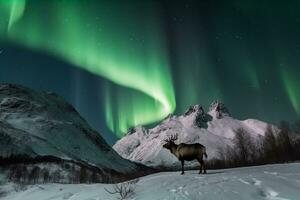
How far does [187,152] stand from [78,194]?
25.0 ft

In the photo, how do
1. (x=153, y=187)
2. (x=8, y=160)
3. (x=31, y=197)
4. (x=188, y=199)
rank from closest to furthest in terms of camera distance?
(x=188, y=199) < (x=153, y=187) < (x=31, y=197) < (x=8, y=160)

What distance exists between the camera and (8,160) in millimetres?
190750

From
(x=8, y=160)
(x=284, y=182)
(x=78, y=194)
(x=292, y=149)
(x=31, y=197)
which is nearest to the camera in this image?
(x=284, y=182)

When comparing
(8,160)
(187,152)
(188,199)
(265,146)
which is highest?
(8,160)

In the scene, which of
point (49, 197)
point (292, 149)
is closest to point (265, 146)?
point (292, 149)

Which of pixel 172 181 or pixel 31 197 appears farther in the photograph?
pixel 31 197

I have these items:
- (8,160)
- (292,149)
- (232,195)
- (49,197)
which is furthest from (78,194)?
(8,160)

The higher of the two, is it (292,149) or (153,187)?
(292,149)

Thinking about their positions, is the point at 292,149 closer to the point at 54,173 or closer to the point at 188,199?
the point at 188,199

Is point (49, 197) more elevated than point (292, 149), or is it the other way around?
point (292, 149)

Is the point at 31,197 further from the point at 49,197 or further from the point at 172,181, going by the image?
the point at 172,181

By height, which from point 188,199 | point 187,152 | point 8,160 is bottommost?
point 188,199

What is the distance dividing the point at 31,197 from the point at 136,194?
915cm

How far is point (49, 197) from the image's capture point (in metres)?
21.2
